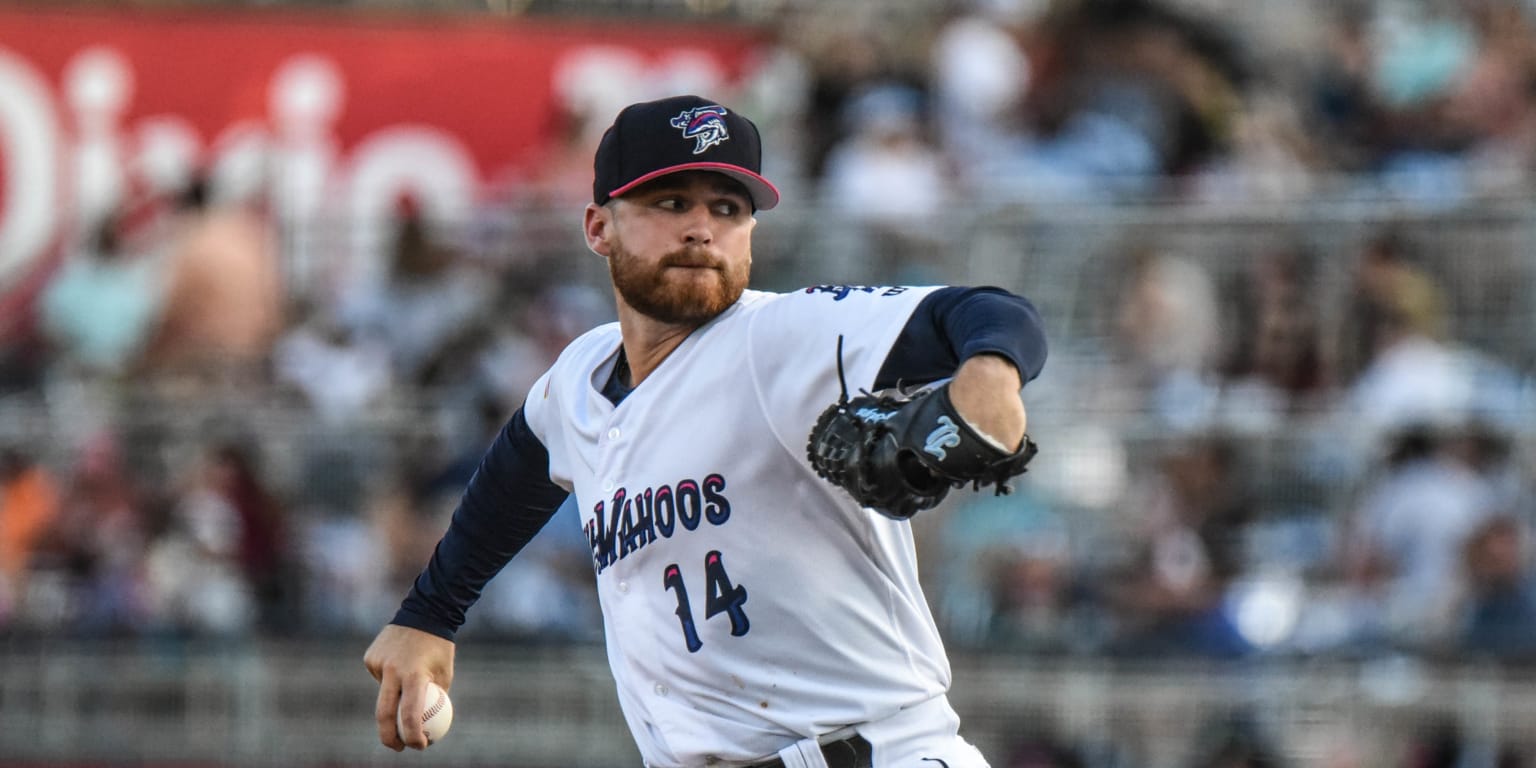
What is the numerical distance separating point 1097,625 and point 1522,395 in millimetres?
2029

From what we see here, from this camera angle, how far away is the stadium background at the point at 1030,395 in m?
9.64

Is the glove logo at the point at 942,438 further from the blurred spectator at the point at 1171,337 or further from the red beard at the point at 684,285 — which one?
the blurred spectator at the point at 1171,337

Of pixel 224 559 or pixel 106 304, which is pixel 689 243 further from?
pixel 106 304

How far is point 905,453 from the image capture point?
3945mm

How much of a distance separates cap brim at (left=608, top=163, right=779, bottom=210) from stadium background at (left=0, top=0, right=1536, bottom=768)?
5.05 m

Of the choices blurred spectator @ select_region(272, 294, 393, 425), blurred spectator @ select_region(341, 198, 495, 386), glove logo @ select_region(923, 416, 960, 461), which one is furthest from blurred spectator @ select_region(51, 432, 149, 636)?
glove logo @ select_region(923, 416, 960, 461)

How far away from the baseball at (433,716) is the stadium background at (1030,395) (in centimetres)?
467

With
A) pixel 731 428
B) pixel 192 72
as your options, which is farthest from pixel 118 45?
pixel 731 428

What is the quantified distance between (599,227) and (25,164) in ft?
33.1

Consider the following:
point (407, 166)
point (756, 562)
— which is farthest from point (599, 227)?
point (407, 166)

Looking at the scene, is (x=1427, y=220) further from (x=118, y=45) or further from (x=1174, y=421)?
(x=118, y=45)

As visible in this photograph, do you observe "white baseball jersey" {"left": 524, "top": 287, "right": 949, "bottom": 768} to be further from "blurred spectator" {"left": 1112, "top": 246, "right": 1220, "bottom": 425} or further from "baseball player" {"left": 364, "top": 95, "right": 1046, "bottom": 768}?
"blurred spectator" {"left": 1112, "top": 246, "right": 1220, "bottom": 425}

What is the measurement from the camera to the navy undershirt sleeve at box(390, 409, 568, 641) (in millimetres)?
5477

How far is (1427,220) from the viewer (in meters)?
10.3
